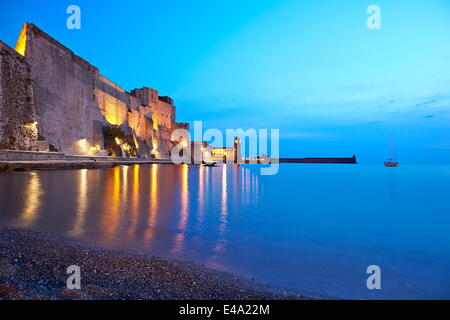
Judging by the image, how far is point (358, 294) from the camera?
2.44 meters

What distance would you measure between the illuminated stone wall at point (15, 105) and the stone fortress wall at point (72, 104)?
129 millimetres

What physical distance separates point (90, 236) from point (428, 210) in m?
9.48

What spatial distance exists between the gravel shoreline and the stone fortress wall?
640 inches

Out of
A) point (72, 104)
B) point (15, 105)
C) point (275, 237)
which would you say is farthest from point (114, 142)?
point (275, 237)

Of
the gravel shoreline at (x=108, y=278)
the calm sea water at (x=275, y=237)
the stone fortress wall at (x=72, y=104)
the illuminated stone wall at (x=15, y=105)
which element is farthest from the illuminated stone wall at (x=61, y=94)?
the gravel shoreline at (x=108, y=278)

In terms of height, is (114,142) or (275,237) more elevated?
(114,142)

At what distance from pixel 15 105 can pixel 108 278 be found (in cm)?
1922

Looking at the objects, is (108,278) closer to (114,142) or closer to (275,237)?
(275,237)

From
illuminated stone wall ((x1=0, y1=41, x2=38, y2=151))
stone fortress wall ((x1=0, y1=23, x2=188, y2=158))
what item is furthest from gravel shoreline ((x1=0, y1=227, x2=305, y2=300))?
stone fortress wall ((x1=0, y1=23, x2=188, y2=158))

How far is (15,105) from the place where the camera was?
54.1ft

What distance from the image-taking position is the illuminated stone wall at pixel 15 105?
15.4 metres

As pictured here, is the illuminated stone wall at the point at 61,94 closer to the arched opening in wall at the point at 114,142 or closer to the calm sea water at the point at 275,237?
the arched opening in wall at the point at 114,142

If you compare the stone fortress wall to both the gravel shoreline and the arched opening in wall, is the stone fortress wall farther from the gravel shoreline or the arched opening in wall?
the gravel shoreline

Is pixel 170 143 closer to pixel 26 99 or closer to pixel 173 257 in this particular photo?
pixel 26 99
